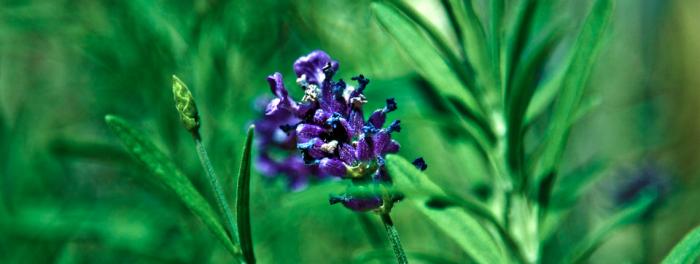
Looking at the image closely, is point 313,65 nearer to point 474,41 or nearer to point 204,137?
point 474,41

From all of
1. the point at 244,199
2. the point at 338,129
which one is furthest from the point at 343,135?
the point at 244,199

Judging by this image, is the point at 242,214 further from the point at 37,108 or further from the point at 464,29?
the point at 37,108

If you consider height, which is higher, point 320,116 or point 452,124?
point 320,116

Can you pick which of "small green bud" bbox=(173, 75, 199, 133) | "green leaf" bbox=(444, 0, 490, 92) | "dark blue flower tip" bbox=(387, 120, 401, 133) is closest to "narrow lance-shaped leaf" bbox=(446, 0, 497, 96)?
"green leaf" bbox=(444, 0, 490, 92)

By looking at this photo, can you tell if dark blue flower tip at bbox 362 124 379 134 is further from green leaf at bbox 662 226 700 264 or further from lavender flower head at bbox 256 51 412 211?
green leaf at bbox 662 226 700 264

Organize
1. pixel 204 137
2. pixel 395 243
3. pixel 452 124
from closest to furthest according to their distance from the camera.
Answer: pixel 395 243, pixel 452 124, pixel 204 137

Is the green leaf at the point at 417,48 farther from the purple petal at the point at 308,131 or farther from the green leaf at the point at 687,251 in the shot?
the green leaf at the point at 687,251
